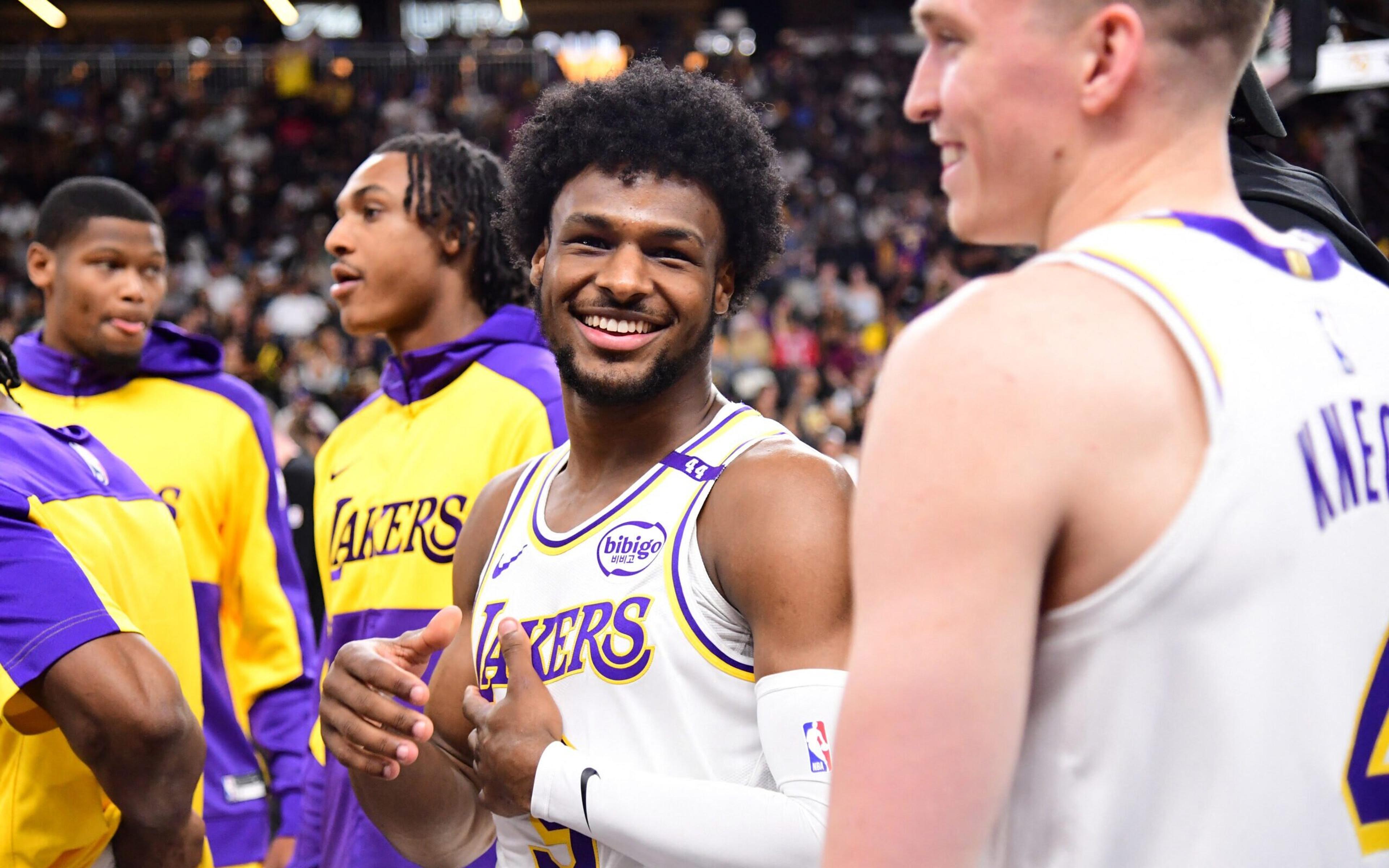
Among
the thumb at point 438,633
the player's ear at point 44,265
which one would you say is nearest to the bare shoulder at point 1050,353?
the thumb at point 438,633

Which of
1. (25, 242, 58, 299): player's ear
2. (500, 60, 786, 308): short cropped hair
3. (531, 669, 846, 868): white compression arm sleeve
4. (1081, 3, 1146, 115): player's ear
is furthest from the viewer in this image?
(25, 242, 58, 299): player's ear

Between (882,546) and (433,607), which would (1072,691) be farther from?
(433,607)

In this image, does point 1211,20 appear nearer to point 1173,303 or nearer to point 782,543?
point 1173,303

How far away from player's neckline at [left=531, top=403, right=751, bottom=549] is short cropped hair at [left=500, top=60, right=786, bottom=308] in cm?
33

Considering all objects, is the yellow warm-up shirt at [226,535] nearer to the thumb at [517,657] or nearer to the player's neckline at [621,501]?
the player's neckline at [621,501]

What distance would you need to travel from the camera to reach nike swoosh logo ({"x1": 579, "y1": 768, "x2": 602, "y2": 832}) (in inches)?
67.5

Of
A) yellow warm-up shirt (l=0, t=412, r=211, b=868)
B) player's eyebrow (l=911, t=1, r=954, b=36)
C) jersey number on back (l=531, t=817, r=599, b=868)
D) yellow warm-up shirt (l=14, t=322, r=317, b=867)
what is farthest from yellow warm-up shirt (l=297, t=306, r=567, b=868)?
player's eyebrow (l=911, t=1, r=954, b=36)

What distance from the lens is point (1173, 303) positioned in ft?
3.18

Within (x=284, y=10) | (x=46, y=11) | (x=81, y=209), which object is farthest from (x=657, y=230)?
(x=46, y=11)

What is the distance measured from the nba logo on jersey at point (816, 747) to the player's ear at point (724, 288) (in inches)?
31.4

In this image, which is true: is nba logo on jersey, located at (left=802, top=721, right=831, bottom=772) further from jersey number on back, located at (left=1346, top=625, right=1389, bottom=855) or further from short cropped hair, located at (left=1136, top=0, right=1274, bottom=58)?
short cropped hair, located at (left=1136, top=0, right=1274, bottom=58)

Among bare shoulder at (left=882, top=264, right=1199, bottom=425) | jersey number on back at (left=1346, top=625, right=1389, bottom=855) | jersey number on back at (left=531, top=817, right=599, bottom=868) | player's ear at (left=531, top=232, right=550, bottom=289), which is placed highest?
player's ear at (left=531, top=232, right=550, bottom=289)

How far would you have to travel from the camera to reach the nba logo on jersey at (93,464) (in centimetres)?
252

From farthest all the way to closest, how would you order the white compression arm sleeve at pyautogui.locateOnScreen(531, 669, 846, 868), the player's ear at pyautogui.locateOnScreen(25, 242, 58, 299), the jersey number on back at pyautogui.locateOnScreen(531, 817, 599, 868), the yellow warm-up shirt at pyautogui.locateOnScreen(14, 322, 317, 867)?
the player's ear at pyautogui.locateOnScreen(25, 242, 58, 299) → the yellow warm-up shirt at pyautogui.locateOnScreen(14, 322, 317, 867) → the jersey number on back at pyautogui.locateOnScreen(531, 817, 599, 868) → the white compression arm sleeve at pyautogui.locateOnScreen(531, 669, 846, 868)
